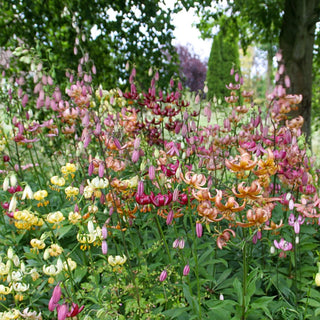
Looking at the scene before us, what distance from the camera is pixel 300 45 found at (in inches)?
165

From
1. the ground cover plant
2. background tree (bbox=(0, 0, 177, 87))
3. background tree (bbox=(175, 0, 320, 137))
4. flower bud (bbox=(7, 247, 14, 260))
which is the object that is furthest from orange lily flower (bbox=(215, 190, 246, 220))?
background tree (bbox=(175, 0, 320, 137))

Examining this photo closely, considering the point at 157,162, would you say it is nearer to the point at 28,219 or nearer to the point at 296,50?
the point at 28,219

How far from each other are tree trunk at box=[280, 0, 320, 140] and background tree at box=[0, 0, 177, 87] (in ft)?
5.04

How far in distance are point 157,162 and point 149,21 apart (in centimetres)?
224

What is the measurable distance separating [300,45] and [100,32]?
8.19ft

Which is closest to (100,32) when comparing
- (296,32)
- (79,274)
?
(296,32)

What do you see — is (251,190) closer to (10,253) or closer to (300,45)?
(10,253)

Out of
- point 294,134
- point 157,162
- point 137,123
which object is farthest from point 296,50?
point 157,162

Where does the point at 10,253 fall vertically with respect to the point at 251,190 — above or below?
below

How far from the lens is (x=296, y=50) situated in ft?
13.9

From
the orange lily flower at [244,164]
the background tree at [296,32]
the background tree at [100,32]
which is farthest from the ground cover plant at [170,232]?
the background tree at [296,32]

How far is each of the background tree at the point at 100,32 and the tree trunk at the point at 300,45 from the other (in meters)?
1.54

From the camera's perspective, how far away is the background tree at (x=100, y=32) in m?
3.48

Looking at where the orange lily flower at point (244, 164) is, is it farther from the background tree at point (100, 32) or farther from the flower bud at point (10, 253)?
the background tree at point (100, 32)
